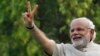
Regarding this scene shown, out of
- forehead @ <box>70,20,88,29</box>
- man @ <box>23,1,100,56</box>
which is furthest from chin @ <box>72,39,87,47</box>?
forehead @ <box>70,20,88,29</box>

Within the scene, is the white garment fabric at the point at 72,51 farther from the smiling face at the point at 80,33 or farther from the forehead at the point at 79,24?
the forehead at the point at 79,24

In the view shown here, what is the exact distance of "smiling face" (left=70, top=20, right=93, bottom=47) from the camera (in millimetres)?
5238

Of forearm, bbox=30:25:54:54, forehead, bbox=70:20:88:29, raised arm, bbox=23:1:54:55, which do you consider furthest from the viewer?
forehead, bbox=70:20:88:29

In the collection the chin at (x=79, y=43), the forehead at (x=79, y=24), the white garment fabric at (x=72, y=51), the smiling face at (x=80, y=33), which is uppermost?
the forehead at (x=79, y=24)

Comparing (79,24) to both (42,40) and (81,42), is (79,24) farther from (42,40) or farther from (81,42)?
(42,40)

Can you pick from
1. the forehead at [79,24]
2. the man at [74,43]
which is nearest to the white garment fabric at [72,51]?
the man at [74,43]

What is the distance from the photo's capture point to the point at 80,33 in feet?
17.4

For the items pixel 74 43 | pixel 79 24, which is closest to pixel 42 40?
pixel 74 43

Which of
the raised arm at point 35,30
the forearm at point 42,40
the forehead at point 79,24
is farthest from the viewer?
the forehead at point 79,24

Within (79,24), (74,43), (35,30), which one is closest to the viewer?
(35,30)

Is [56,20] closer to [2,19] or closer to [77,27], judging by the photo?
[2,19]

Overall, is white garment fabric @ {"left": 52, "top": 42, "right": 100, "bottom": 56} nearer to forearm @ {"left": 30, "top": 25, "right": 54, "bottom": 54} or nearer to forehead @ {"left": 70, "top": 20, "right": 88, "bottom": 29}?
forearm @ {"left": 30, "top": 25, "right": 54, "bottom": 54}

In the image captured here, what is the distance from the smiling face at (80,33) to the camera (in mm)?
5238

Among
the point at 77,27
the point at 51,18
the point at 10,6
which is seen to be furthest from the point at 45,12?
the point at 77,27
